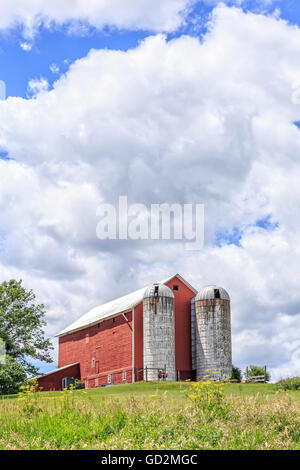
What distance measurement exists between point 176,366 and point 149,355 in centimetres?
269

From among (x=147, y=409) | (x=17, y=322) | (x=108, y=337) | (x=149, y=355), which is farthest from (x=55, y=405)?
(x=17, y=322)

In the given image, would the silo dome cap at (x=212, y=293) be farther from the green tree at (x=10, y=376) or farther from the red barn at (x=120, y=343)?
the green tree at (x=10, y=376)

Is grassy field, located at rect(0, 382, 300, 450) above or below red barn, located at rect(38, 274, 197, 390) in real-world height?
below

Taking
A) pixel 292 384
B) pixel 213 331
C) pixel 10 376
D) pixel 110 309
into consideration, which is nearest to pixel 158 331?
pixel 213 331

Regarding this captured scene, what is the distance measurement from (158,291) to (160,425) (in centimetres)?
2989

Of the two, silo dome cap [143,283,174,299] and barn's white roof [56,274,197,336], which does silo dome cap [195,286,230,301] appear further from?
silo dome cap [143,283,174,299]

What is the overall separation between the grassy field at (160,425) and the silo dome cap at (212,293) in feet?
92.3

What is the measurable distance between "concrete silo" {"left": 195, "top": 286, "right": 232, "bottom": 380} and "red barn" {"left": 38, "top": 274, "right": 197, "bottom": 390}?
1347 millimetres

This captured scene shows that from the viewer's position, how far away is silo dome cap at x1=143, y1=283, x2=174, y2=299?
4216 cm

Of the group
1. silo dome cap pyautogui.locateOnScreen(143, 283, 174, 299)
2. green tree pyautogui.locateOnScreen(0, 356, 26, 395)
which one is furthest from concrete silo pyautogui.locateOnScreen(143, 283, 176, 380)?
green tree pyautogui.locateOnScreen(0, 356, 26, 395)

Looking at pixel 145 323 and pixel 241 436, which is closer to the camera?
pixel 241 436
